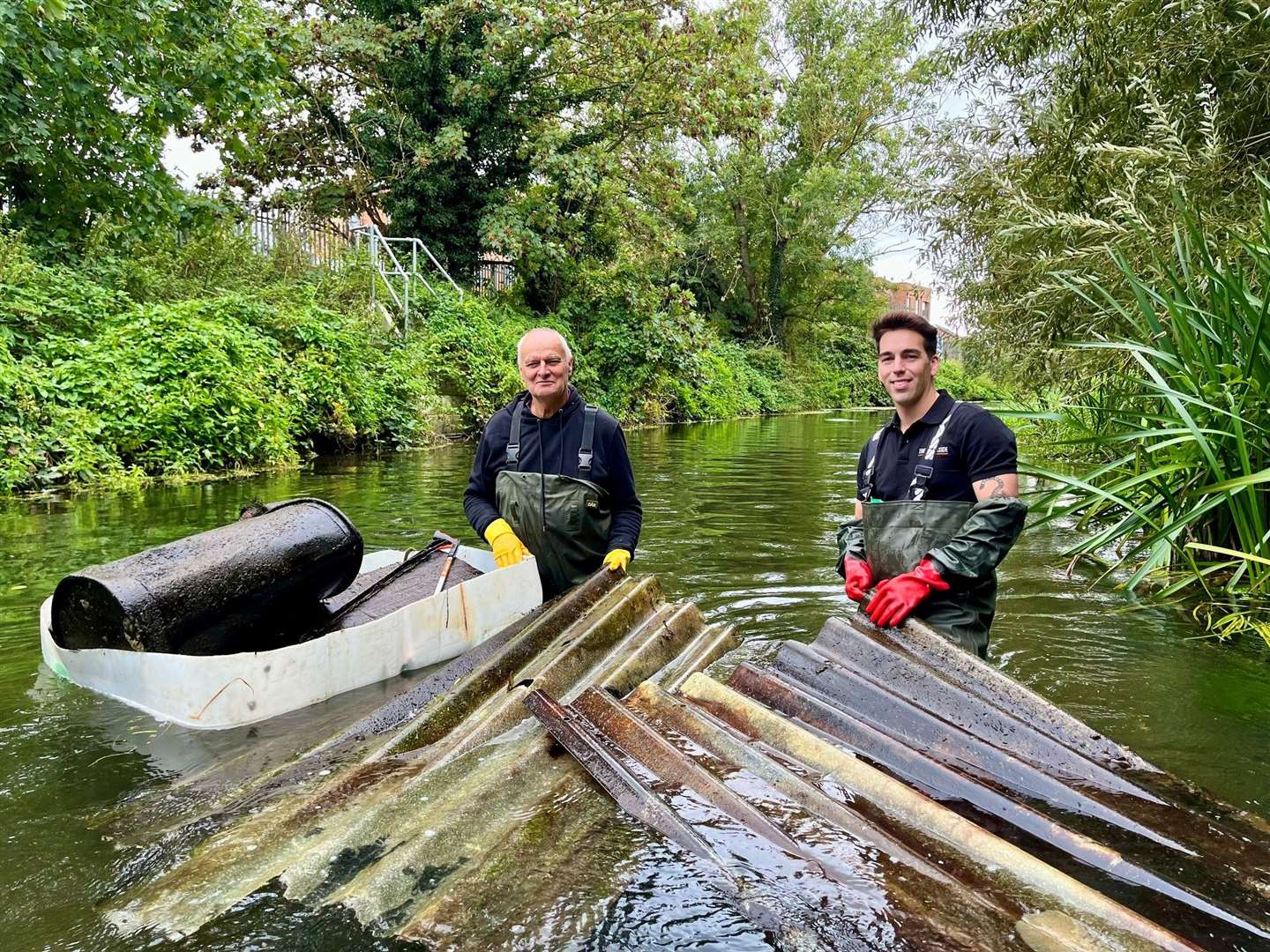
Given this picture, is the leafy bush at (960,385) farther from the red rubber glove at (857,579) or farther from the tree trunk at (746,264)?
the red rubber glove at (857,579)

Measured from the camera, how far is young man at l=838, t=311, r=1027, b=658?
322 cm

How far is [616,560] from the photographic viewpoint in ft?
14.3

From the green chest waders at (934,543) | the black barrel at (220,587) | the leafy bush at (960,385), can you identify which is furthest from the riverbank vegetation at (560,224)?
the leafy bush at (960,385)

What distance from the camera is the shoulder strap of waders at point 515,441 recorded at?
4504 millimetres

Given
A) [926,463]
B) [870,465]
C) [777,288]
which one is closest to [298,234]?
[870,465]

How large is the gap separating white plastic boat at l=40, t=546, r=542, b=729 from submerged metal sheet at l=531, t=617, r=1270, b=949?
1.33 metres

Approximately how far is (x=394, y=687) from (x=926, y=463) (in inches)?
106

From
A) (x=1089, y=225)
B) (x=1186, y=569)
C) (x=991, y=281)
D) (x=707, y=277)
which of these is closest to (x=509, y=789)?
(x=1186, y=569)

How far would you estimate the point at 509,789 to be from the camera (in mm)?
2516

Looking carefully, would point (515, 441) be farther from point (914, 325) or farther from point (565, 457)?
point (914, 325)

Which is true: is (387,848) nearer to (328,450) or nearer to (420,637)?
(420,637)

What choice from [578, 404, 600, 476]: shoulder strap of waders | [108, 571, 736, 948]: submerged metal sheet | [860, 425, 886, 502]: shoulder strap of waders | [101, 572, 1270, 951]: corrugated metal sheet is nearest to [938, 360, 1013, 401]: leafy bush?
[578, 404, 600, 476]: shoulder strap of waders

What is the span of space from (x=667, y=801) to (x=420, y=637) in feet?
7.12

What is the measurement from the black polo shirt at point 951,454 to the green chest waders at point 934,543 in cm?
3
